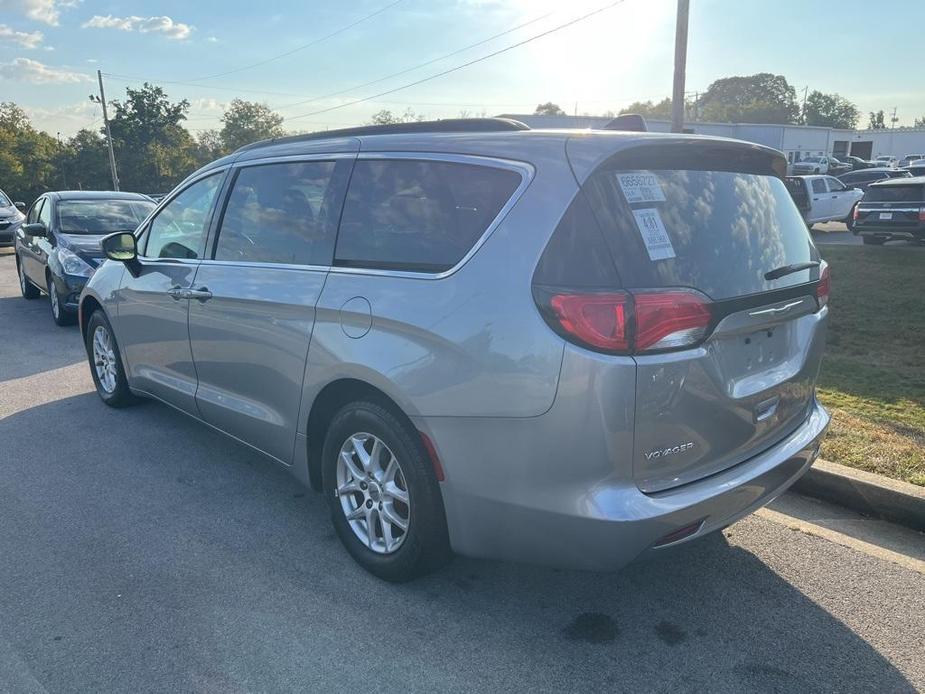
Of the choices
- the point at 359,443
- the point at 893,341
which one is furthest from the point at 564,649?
the point at 893,341

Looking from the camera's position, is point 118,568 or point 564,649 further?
point 118,568

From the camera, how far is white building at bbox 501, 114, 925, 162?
2206 inches

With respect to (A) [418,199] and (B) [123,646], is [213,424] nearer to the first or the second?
(B) [123,646]

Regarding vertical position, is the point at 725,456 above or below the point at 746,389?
below

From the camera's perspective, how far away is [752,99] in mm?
127188

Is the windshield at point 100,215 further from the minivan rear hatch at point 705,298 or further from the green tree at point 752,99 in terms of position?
the green tree at point 752,99

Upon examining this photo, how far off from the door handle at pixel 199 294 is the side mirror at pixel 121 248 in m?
0.95

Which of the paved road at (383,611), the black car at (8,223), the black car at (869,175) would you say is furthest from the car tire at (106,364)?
the black car at (869,175)

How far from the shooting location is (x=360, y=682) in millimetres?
2555

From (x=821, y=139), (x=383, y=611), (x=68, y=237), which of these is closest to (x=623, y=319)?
(x=383, y=611)

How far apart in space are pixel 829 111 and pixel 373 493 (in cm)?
14239

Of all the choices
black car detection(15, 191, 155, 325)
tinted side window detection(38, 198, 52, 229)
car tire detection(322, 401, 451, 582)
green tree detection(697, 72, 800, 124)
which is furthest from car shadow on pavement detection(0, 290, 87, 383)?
green tree detection(697, 72, 800, 124)

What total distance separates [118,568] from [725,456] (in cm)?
276

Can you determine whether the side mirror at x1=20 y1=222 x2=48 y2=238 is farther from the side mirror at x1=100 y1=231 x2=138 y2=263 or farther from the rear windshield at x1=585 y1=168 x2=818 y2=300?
the rear windshield at x1=585 y1=168 x2=818 y2=300
